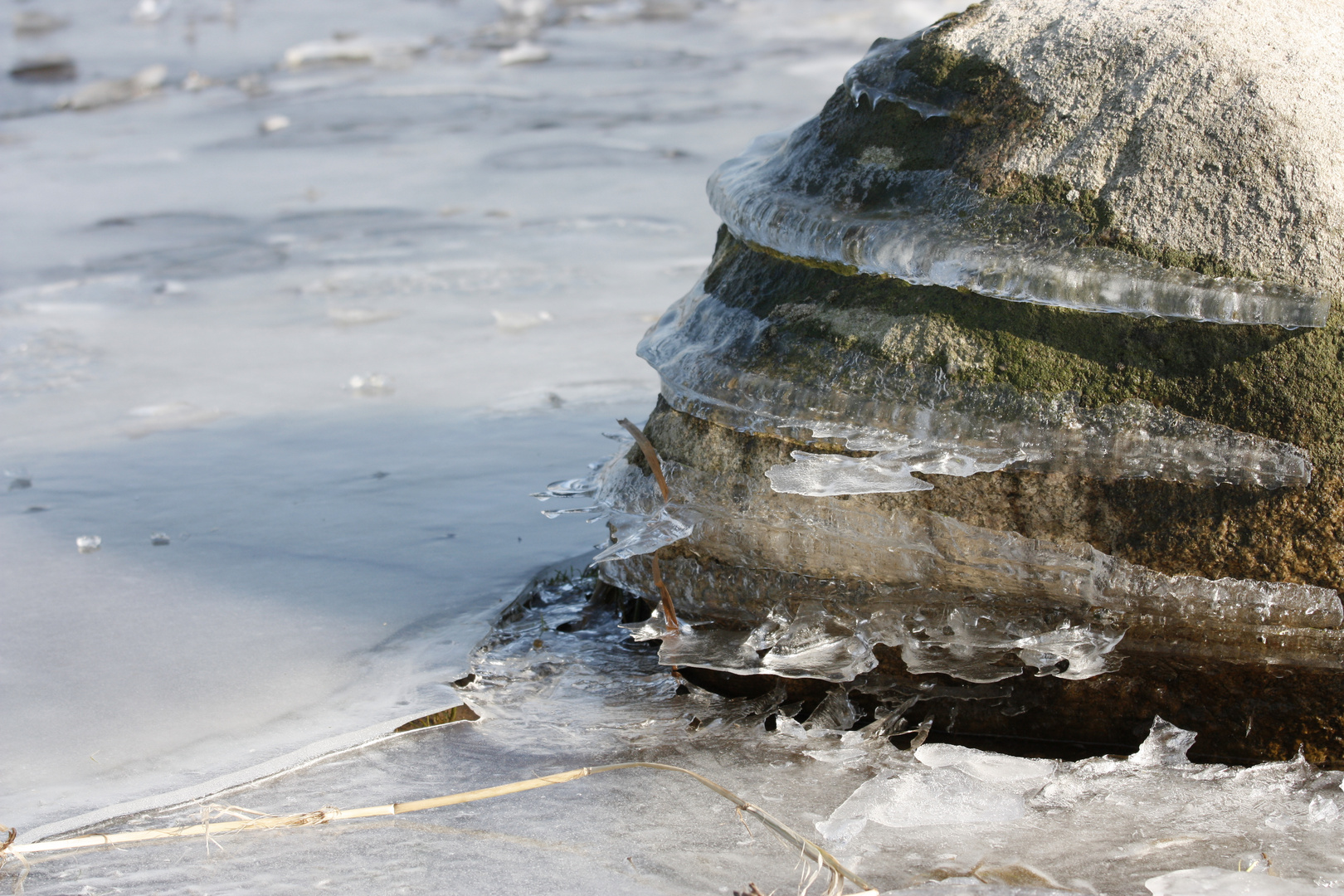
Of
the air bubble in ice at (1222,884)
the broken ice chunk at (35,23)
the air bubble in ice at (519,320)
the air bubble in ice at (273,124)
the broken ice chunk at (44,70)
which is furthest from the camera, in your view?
the broken ice chunk at (35,23)

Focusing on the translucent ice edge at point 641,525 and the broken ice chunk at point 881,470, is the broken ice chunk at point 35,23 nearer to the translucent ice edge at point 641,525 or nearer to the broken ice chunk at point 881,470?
the translucent ice edge at point 641,525

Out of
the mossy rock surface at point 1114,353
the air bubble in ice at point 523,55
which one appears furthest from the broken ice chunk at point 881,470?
the air bubble in ice at point 523,55

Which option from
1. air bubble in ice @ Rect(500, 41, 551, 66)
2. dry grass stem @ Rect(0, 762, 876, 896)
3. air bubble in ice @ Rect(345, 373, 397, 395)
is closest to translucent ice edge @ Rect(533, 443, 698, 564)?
dry grass stem @ Rect(0, 762, 876, 896)

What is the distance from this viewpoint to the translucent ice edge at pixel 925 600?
162 centimetres

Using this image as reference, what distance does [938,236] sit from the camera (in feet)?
5.79

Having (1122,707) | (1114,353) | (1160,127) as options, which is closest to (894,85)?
(1160,127)

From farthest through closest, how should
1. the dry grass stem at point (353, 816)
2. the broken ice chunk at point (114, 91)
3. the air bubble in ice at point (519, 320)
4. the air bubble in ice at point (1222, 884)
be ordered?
the broken ice chunk at point (114, 91) < the air bubble in ice at point (519, 320) < the dry grass stem at point (353, 816) < the air bubble in ice at point (1222, 884)

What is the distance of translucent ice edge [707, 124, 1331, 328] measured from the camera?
1.60m

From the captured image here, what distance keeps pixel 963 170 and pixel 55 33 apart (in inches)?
483

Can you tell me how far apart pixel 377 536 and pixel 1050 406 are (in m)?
1.47

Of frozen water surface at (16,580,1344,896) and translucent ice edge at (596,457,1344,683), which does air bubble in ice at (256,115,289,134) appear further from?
frozen water surface at (16,580,1344,896)

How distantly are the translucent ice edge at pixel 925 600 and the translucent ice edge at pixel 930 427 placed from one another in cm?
9

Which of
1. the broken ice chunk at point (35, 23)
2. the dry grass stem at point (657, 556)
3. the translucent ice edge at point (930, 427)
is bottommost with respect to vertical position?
the dry grass stem at point (657, 556)

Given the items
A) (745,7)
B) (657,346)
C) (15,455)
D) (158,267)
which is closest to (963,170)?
(657,346)
